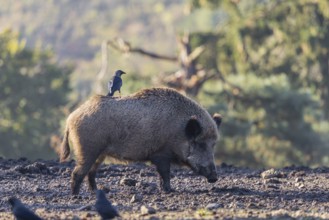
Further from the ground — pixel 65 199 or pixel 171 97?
pixel 171 97

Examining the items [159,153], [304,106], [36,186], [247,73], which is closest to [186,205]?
Answer: [159,153]

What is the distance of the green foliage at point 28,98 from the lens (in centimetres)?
4906

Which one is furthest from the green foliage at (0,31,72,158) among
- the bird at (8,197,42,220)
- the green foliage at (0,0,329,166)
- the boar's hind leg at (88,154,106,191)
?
the bird at (8,197,42,220)

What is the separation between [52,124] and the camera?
2041 inches

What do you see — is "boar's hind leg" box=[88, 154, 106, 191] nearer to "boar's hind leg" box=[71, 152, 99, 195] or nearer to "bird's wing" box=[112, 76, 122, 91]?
"boar's hind leg" box=[71, 152, 99, 195]

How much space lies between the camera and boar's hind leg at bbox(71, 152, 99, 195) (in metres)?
13.0

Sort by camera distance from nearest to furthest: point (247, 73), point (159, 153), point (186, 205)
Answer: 1. point (186, 205)
2. point (159, 153)
3. point (247, 73)

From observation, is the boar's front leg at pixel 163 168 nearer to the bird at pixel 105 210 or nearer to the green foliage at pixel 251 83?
the bird at pixel 105 210

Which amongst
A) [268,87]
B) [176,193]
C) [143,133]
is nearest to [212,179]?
[176,193]

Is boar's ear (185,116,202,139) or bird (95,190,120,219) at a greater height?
boar's ear (185,116,202,139)

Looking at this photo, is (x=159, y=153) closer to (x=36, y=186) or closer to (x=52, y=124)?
(x=36, y=186)

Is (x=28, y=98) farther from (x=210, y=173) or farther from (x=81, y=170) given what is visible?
(x=81, y=170)

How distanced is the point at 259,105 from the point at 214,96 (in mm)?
1838

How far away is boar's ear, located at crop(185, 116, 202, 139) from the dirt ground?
2.41ft
